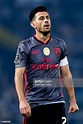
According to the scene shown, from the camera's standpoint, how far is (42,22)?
3832 millimetres

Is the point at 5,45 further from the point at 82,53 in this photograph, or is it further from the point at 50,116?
the point at 50,116

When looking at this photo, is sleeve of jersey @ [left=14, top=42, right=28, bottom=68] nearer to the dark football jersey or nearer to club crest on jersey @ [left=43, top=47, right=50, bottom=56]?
the dark football jersey

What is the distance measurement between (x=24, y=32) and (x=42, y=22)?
4.24 feet

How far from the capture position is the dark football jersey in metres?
3.77

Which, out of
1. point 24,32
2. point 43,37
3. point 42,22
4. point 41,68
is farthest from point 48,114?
point 24,32

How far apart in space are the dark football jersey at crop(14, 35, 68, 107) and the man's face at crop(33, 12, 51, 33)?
0.09 metres

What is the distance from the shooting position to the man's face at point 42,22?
3814 mm

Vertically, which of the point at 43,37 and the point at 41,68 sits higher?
the point at 43,37

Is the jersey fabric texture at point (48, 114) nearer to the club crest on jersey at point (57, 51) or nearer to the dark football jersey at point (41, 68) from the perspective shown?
the dark football jersey at point (41, 68)

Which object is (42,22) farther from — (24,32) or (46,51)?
Answer: (24,32)

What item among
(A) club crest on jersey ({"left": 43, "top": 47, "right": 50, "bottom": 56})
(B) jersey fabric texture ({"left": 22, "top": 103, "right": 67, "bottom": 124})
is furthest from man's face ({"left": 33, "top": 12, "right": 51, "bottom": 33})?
(B) jersey fabric texture ({"left": 22, "top": 103, "right": 67, "bottom": 124})

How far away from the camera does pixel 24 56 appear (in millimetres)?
3768

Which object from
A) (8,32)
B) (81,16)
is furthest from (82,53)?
(8,32)

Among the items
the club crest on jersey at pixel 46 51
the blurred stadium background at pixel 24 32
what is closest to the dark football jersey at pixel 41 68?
the club crest on jersey at pixel 46 51
